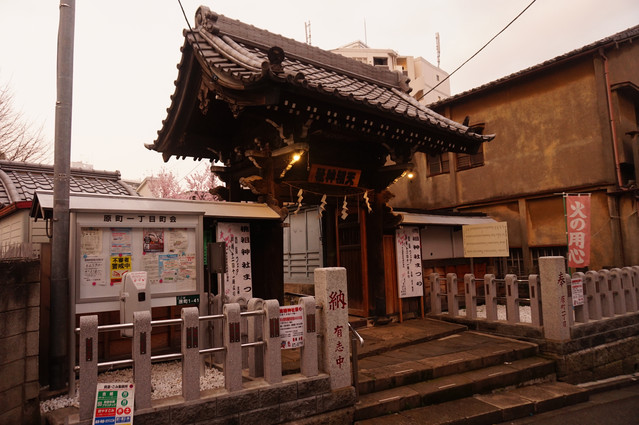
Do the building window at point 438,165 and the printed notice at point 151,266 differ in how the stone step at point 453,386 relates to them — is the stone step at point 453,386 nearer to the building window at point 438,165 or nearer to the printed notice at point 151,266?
the printed notice at point 151,266

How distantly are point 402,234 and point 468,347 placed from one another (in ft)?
11.8

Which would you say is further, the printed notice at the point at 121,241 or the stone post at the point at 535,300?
the stone post at the point at 535,300

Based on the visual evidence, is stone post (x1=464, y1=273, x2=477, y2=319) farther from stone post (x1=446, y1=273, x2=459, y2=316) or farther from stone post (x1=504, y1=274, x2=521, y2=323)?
stone post (x1=504, y1=274, x2=521, y2=323)

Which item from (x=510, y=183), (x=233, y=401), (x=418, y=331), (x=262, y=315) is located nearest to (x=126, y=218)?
(x=262, y=315)

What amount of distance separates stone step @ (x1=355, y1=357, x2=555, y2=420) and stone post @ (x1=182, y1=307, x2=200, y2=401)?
2.45 meters

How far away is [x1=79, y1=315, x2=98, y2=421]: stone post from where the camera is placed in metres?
4.30

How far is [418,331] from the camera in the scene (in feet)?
31.5

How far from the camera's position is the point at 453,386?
A: 6.82m

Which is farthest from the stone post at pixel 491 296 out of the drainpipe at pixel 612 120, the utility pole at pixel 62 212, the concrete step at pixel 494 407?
the utility pole at pixel 62 212

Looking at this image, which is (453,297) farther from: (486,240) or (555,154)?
(555,154)

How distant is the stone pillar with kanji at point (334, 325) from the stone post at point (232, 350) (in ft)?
4.36

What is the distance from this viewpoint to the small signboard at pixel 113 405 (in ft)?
14.1

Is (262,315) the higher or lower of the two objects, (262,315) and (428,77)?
the lower

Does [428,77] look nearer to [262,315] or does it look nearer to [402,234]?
[402,234]
